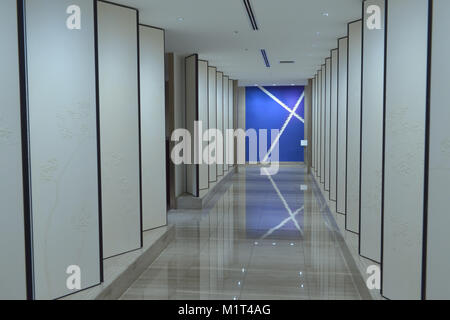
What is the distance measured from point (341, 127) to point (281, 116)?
553 inches

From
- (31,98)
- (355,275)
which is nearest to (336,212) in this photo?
(355,275)

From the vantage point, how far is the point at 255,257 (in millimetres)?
7574

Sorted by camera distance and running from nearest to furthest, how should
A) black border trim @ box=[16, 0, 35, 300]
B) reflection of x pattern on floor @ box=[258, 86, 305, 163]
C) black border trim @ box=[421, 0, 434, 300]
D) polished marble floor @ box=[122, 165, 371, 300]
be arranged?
black border trim @ box=[421, 0, 434, 300] → black border trim @ box=[16, 0, 35, 300] → polished marble floor @ box=[122, 165, 371, 300] → reflection of x pattern on floor @ box=[258, 86, 305, 163]

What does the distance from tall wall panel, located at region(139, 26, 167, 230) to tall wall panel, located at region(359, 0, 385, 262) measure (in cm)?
371

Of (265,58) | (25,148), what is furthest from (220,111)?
(25,148)

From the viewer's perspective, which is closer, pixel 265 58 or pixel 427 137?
pixel 427 137

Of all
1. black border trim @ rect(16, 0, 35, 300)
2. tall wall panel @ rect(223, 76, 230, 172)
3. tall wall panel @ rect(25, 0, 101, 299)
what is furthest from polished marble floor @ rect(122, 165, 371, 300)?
tall wall panel @ rect(223, 76, 230, 172)

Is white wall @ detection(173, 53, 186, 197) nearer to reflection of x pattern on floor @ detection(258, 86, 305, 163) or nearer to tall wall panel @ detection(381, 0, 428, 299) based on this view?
tall wall panel @ detection(381, 0, 428, 299)

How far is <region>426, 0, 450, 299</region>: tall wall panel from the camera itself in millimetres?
3936

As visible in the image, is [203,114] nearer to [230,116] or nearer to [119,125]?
[119,125]

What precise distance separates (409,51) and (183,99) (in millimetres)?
8001

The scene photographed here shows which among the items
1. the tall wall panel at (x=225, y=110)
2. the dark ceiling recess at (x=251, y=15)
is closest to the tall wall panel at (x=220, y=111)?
the tall wall panel at (x=225, y=110)
